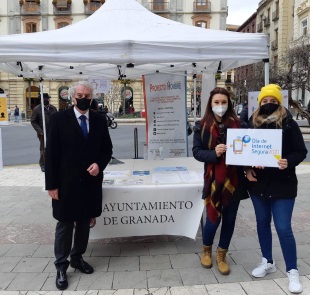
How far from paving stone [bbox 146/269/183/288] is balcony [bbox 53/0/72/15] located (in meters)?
41.7

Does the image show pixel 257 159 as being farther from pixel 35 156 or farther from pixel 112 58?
pixel 35 156

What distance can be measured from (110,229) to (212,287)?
1.32 metres

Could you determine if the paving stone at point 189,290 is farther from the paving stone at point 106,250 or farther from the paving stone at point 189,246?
the paving stone at point 106,250

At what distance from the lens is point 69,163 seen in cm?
314

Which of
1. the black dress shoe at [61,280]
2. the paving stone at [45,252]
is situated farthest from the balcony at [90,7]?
the black dress shoe at [61,280]

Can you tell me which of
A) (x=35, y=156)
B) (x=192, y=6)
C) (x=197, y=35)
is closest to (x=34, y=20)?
(x=192, y=6)

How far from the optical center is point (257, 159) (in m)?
2.97

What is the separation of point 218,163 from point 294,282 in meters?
1.22

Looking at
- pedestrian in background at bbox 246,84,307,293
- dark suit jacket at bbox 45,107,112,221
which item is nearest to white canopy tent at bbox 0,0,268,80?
dark suit jacket at bbox 45,107,112,221

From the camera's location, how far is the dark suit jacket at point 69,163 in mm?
3129

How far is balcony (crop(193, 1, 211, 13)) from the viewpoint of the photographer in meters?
40.0

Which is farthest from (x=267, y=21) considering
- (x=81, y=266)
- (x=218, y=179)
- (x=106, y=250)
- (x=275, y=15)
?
(x=81, y=266)

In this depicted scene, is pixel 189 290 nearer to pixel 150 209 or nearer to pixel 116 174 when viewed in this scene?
pixel 150 209

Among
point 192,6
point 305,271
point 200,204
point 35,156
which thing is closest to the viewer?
point 305,271
